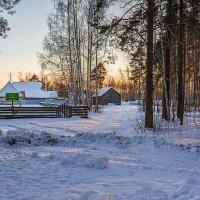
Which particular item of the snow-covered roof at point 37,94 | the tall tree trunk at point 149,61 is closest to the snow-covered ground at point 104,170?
the tall tree trunk at point 149,61

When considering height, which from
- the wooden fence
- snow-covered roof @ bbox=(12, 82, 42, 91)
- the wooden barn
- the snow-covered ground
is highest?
snow-covered roof @ bbox=(12, 82, 42, 91)

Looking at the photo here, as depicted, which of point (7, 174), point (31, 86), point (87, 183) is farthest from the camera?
point (31, 86)

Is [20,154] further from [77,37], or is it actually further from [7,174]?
[77,37]

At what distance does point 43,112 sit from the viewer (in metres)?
30.0

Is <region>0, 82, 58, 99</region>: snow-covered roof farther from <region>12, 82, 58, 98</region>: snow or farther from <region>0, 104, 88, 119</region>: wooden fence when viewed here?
<region>0, 104, 88, 119</region>: wooden fence

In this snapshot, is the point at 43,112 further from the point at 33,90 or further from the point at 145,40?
the point at 33,90

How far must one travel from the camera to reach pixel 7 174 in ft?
25.4

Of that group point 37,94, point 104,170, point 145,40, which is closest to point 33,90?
point 37,94

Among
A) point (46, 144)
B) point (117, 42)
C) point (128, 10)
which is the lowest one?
point (46, 144)

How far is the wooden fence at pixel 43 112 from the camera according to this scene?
2845 centimetres

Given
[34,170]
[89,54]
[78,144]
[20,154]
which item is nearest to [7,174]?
[34,170]

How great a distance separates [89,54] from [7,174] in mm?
29873

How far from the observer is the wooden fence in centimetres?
2845

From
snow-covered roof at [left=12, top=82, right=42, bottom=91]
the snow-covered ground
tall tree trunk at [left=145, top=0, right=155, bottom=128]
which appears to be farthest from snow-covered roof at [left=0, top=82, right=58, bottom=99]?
the snow-covered ground
